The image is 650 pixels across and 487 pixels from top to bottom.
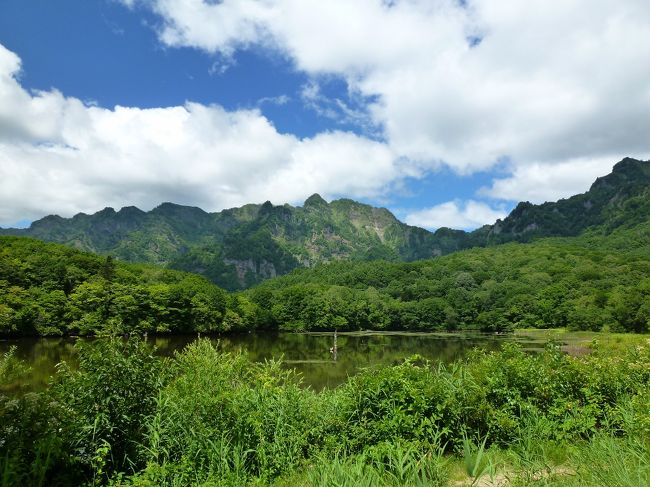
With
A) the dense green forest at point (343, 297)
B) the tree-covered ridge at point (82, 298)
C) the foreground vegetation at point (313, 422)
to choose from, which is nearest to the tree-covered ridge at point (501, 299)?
the dense green forest at point (343, 297)

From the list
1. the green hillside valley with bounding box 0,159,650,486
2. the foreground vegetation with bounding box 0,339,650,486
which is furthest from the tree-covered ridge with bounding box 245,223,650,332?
the foreground vegetation with bounding box 0,339,650,486

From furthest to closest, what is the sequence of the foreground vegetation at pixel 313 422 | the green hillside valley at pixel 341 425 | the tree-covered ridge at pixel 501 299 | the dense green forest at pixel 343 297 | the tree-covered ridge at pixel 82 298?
the tree-covered ridge at pixel 501 299 < the dense green forest at pixel 343 297 < the tree-covered ridge at pixel 82 298 < the foreground vegetation at pixel 313 422 < the green hillside valley at pixel 341 425

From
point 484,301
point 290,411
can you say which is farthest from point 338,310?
point 290,411

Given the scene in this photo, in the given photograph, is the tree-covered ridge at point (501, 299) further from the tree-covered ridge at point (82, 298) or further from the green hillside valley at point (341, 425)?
the green hillside valley at point (341, 425)

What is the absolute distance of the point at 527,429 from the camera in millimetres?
8273

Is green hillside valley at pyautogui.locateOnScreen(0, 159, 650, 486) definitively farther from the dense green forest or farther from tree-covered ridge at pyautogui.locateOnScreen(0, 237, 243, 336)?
the dense green forest

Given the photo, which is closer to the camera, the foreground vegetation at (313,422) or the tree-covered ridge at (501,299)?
the foreground vegetation at (313,422)

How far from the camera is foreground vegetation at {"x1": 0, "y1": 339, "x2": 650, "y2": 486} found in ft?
23.2

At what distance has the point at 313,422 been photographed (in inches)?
360

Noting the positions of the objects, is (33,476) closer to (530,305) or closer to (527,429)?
(527,429)

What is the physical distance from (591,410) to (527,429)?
1.55 metres

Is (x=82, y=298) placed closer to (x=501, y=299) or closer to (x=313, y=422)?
(x=313, y=422)

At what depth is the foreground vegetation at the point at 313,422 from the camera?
707 centimetres

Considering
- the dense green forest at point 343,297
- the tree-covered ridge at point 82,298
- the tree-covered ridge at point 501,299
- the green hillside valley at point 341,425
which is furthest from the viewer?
the tree-covered ridge at point 501,299
